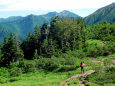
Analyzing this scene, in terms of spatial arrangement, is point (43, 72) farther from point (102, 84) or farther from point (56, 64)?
point (102, 84)

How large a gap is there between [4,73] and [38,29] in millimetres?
35429

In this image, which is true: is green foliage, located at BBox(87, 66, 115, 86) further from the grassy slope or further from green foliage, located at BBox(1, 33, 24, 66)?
green foliage, located at BBox(1, 33, 24, 66)

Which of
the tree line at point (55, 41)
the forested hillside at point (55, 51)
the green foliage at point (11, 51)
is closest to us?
the forested hillside at point (55, 51)

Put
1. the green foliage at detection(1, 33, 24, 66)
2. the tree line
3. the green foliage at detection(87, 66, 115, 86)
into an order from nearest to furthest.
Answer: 1. the green foliage at detection(87, 66, 115, 86)
2. the tree line
3. the green foliage at detection(1, 33, 24, 66)

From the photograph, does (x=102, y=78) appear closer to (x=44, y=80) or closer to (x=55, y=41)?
(x=44, y=80)

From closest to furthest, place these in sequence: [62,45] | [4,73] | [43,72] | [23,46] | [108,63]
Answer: [108,63] < [43,72] < [4,73] < [62,45] < [23,46]

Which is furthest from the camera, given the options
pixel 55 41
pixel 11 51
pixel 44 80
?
pixel 11 51

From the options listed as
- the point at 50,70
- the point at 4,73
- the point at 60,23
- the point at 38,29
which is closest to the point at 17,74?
the point at 4,73

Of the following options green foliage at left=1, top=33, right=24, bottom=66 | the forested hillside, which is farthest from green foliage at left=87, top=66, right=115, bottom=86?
green foliage at left=1, top=33, right=24, bottom=66

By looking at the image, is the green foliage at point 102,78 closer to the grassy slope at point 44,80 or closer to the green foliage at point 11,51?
the grassy slope at point 44,80

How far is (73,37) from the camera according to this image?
202ft

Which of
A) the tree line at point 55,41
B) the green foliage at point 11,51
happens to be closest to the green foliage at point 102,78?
the tree line at point 55,41

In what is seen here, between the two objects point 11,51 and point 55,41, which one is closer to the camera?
point 55,41

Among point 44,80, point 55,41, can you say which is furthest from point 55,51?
point 44,80
